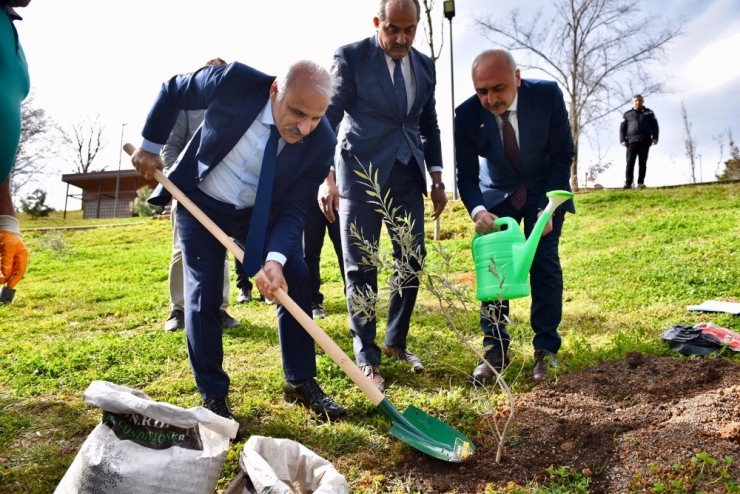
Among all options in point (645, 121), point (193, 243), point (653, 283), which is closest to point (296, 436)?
point (193, 243)

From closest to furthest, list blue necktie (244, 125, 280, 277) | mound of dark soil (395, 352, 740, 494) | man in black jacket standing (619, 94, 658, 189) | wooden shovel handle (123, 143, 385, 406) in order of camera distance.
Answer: mound of dark soil (395, 352, 740, 494), wooden shovel handle (123, 143, 385, 406), blue necktie (244, 125, 280, 277), man in black jacket standing (619, 94, 658, 189)

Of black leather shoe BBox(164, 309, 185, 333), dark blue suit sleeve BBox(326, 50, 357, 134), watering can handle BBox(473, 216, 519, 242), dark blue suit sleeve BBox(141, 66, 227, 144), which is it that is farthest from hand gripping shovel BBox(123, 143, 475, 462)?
black leather shoe BBox(164, 309, 185, 333)

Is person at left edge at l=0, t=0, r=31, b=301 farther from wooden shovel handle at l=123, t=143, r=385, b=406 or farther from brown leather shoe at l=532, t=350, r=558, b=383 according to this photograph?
brown leather shoe at l=532, t=350, r=558, b=383

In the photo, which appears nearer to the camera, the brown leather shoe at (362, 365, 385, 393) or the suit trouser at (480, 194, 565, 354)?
the brown leather shoe at (362, 365, 385, 393)

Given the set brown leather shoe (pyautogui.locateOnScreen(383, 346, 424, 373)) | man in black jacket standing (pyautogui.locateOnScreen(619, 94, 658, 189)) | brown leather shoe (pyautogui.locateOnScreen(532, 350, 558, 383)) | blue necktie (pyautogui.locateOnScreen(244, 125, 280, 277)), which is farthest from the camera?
man in black jacket standing (pyautogui.locateOnScreen(619, 94, 658, 189))

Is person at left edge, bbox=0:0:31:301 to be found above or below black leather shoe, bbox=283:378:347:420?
above

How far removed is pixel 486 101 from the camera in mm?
3256

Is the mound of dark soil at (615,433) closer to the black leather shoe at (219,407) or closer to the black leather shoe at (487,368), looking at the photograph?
the black leather shoe at (487,368)

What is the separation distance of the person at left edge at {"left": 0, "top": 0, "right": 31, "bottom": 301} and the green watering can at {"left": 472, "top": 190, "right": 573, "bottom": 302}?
2.07 metres

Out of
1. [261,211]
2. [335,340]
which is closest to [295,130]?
[261,211]

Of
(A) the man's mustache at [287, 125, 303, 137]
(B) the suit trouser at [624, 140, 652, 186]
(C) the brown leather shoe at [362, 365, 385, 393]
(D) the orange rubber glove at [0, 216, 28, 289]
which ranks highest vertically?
(B) the suit trouser at [624, 140, 652, 186]

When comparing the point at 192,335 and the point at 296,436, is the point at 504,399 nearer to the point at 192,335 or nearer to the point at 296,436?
the point at 296,436

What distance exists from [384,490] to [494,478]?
44 cm

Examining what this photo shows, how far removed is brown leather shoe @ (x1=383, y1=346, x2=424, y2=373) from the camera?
3.63 m
